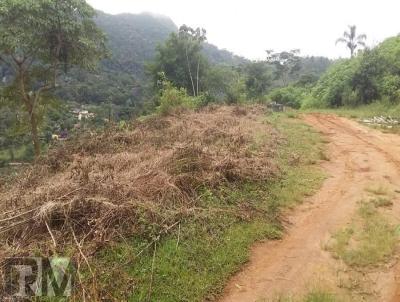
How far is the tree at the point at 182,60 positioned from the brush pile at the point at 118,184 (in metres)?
17.6

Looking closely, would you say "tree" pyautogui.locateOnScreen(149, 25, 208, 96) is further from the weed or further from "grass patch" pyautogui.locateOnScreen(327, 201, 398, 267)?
"grass patch" pyautogui.locateOnScreen(327, 201, 398, 267)

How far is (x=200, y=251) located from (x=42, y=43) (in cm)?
915

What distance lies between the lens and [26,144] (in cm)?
3341

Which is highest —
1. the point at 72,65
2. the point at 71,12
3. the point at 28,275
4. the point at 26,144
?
the point at 71,12

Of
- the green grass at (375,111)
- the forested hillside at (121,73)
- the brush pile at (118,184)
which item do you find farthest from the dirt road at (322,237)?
the forested hillside at (121,73)

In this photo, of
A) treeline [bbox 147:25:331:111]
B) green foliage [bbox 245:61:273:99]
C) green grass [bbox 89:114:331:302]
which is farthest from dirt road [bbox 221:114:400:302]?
green foliage [bbox 245:61:273:99]

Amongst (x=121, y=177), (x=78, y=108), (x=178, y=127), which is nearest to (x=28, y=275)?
(x=121, y=177)

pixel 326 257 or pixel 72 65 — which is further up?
pixel 72 65

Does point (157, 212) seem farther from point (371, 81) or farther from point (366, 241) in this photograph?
point (371, 81)

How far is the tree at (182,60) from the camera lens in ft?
90.7

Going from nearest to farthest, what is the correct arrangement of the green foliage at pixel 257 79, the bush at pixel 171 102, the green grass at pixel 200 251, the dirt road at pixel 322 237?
1. the green grass at pixel 200 251
2. the dirt road at pixel 322 237
3. the bush at pixel 171 102
4. the green foliage at pixel 257 79

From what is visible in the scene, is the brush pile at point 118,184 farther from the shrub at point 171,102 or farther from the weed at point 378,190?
the shrub at point 171,102

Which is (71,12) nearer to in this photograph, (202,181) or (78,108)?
(202,181)

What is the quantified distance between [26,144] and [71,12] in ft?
79.7
